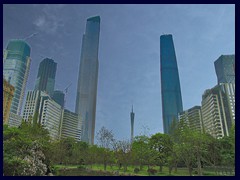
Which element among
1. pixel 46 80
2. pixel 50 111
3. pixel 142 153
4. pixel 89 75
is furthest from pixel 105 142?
pixel 89 75

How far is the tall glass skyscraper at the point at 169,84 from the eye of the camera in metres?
Result: 43.4

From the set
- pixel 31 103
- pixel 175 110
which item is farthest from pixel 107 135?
pixel 175 110

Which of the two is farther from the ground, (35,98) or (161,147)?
(35,98)

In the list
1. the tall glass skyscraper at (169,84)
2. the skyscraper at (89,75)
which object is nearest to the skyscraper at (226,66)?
the skyscraper at (89,75)

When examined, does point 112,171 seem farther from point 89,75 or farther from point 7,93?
point 89,75

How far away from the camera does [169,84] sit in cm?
4438

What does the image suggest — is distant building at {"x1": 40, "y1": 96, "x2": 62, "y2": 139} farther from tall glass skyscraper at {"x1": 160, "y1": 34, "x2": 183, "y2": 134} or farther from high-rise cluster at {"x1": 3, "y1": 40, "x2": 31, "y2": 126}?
tall glass skyscraper at {"x1": 160, "y1": 34, "x2": 183, "y2": 134}

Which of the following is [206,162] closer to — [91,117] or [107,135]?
[107,135]

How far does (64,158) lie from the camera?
326 inches

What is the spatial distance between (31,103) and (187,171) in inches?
419

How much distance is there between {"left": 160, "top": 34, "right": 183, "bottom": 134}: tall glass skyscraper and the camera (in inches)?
1710

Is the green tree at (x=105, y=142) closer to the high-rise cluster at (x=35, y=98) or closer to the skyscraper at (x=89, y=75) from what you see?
the high-rise cluster at (x=35, y=98)

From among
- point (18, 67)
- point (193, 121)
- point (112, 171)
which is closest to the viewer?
point (112, 171)
